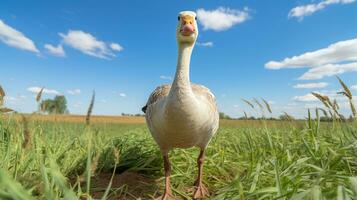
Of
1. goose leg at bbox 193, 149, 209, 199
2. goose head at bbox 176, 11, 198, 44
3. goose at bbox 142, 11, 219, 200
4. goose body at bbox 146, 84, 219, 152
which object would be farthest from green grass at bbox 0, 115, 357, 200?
goose head at bbox 176, 11, 198, 44

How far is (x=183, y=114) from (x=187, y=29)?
111 cm

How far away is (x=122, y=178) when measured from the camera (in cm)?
484

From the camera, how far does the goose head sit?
14.3ft

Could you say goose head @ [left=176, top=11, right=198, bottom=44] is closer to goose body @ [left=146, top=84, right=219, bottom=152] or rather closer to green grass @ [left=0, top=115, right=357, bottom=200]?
goose body @ [left=146, top=84, right=219, bottom=152]

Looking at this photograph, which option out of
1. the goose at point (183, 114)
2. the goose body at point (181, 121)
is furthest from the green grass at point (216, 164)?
the goose body at point (181, 121)

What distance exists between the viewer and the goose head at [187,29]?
436 cm

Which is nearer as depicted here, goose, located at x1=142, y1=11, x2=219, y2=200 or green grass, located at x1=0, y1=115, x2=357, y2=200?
green grass, located at x1=0, y1=115, x2=357, y2=200

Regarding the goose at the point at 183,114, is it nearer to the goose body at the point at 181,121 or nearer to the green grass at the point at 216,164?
the goose body at the point at 181,121

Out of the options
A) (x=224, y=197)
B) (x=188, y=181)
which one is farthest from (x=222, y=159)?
(x=224, y=197)

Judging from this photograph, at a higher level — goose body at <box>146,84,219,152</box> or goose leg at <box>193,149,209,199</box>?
goose body at <box>146,84,219,152</box>

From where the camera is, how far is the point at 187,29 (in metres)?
4.33

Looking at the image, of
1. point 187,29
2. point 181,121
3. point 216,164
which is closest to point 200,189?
point 216,164

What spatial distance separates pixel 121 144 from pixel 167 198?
2.13 meters

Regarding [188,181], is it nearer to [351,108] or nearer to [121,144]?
[121,144]
